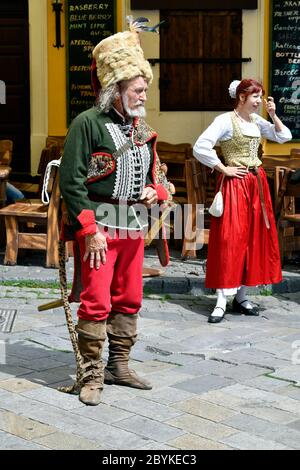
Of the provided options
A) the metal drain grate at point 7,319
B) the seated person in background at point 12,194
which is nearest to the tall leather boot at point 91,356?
the metal drain grate at point 7,319

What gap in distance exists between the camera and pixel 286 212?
9.52 meters

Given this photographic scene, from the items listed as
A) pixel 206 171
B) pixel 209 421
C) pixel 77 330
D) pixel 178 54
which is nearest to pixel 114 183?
pixel 77 330

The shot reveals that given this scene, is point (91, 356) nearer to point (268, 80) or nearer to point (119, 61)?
point (119, 61)

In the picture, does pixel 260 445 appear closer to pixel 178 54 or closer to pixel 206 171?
pixel 206 171

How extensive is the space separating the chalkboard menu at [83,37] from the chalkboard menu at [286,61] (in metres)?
1.92

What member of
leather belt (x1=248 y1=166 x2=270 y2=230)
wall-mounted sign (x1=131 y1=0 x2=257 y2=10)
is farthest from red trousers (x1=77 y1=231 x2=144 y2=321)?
wall-mounted sign (x1=131 y1=0 x2=257 y2=10)

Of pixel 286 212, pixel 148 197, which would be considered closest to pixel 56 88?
pixel 286 212

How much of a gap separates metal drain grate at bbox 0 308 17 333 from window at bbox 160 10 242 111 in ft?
14.8

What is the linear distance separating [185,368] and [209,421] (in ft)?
3.59

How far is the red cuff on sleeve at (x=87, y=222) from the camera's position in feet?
17.3

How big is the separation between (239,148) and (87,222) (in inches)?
102

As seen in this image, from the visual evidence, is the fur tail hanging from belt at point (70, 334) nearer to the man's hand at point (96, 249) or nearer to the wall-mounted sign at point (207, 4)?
the man's hand at point (96, 249)

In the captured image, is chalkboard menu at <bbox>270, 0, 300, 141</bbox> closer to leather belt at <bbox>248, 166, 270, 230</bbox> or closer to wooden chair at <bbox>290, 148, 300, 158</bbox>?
wooden chair at <bbox>290, 148, 300, 158</bbox>

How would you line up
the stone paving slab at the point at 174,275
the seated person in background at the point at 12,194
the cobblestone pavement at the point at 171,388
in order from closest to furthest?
the cobblestone pavement at the point at 171,388 → the stone paving slab at the point at 174,275 → the seated person in background at the point at 12,194
